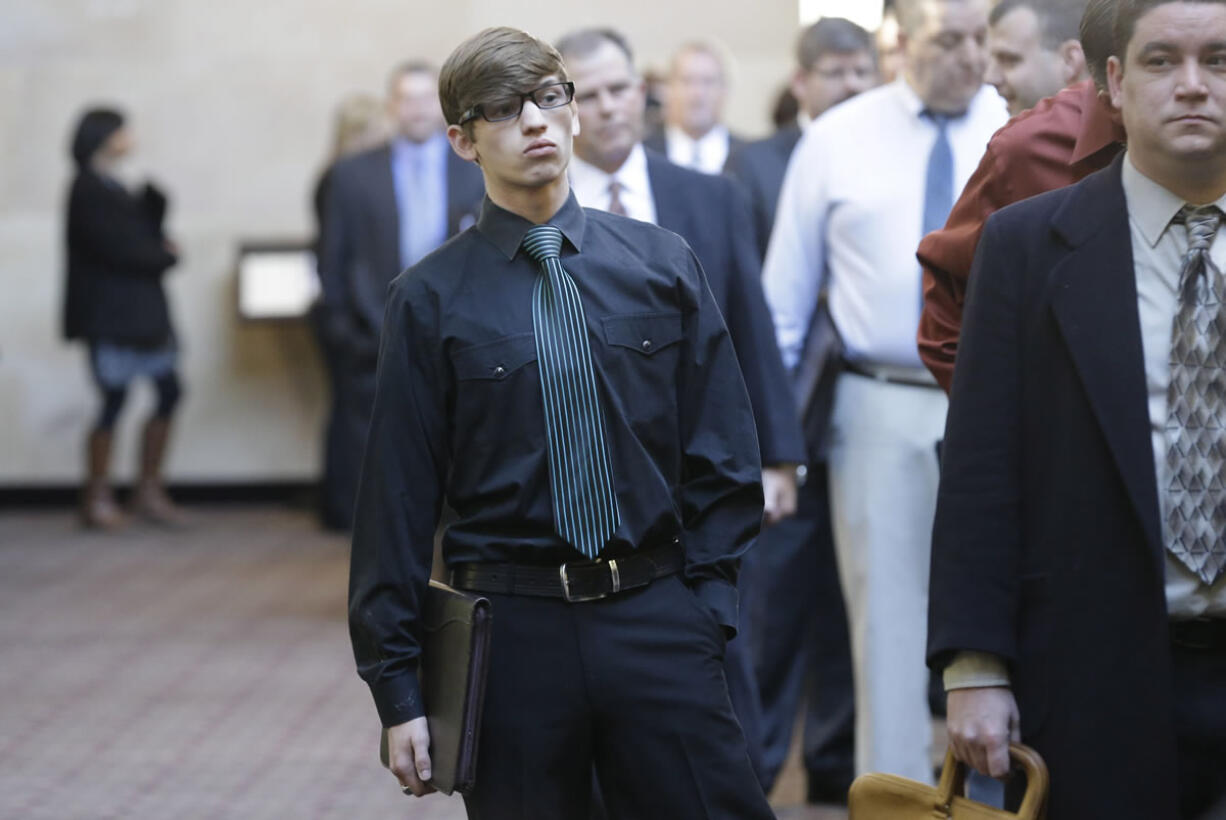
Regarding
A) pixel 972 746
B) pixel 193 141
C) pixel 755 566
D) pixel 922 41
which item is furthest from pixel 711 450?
pixel 193 141

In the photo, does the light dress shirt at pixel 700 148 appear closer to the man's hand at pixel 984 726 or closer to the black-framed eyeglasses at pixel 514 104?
the black-framed eyeglasses at pixel 514 104

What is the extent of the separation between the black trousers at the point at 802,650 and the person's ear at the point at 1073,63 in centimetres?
191

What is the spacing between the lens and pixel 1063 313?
306 centimetres

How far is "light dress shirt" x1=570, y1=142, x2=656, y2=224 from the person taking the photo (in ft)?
16.6

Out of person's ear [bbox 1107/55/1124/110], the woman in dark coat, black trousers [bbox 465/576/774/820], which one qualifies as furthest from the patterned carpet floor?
person's ear [bbox 1107/55/1124/110]

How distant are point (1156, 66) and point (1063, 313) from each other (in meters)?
0.41

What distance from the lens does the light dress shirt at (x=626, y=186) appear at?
507cm

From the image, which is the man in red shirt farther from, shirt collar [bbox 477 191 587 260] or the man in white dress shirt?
the man in white dress shirt

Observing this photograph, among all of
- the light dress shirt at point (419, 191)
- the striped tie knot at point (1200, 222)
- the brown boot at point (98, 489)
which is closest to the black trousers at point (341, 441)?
the brown boot at point (98, 489)

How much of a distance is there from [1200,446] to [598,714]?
1116mm

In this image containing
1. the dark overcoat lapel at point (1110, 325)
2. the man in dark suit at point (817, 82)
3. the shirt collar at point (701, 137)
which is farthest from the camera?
the shirt collar at point (701, 137)

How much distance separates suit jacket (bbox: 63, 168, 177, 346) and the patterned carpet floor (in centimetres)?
130

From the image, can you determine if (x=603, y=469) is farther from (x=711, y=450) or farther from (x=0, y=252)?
(x=0, y=252)

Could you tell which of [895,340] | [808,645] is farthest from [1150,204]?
[808,645]
